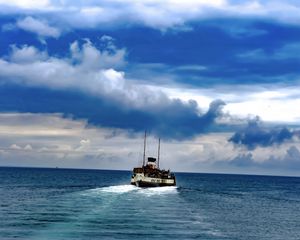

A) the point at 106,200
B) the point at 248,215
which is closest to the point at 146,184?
the point at 106,200

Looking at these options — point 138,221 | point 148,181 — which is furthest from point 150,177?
point 138,221

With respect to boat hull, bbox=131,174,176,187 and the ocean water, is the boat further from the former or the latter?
the ocean water

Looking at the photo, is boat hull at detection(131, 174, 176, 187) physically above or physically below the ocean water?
above

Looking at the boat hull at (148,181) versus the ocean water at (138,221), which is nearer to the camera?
the ocean water at (138,221)

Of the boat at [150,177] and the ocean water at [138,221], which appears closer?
the ocean water at [138,221]

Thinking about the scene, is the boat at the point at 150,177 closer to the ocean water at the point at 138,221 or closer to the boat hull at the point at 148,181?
the boat hull at the point at 148,181

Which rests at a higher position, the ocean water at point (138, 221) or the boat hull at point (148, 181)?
the boat hull at point (148, 181)

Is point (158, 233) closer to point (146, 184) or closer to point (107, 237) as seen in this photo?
point (107, 237)

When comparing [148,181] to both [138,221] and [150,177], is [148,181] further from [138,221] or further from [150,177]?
[138,221]

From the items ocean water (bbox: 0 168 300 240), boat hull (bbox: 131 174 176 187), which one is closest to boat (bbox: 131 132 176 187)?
boat hull (bbox: 131 174 176 187)

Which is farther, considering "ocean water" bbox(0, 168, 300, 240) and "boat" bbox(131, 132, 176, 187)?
"boat" bbox(131, 132, 176, 187)

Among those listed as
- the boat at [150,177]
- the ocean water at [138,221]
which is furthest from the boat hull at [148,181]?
the ocean water at [138,221]

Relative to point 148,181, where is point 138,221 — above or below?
below

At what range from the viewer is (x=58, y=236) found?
2479 inches
